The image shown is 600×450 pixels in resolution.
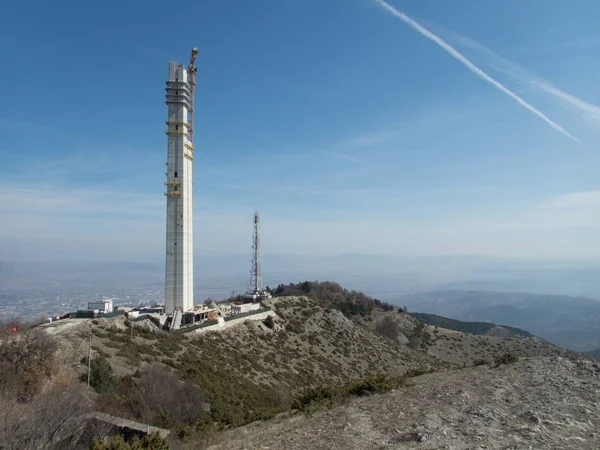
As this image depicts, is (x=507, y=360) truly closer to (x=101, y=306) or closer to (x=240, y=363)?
(x=240, y=363)

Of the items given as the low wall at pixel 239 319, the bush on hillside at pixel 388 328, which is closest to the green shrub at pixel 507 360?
the low wall at pixel 239 319

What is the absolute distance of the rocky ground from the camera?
9914 millimetres

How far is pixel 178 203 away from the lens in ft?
136

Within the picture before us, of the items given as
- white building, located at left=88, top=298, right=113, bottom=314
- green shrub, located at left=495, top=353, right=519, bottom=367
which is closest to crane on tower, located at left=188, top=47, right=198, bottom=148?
white building, located at left=88, top=298, right=113, bottom=314

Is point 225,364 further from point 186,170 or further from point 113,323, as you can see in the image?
point 186,170

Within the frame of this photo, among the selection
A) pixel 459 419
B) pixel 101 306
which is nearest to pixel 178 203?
pixel 101 306

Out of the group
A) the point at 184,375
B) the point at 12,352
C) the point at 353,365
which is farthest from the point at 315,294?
the point at 12,352

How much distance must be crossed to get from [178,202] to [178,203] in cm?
10

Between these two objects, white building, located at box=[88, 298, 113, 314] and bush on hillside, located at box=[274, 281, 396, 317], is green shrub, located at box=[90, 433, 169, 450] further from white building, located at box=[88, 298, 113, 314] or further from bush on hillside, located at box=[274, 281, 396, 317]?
bush on hillside, located at box=[274, 281, 396, 317]

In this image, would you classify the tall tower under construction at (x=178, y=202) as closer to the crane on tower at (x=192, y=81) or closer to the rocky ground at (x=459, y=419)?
the crane on tower at (x=192, y=81)

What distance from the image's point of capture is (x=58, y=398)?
1145 centimetres

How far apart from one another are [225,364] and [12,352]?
622 inches

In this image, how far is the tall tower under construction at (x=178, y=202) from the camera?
41.5 meters

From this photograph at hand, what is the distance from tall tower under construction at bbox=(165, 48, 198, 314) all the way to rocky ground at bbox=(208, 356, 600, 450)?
95.6 feet
